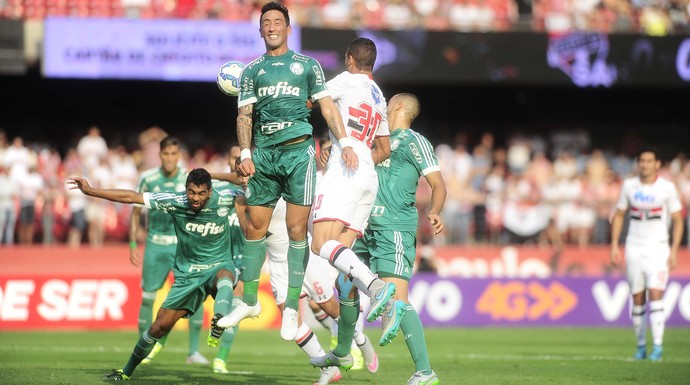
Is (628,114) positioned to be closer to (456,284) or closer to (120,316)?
(456,284)

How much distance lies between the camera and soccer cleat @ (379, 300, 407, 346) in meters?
9.39

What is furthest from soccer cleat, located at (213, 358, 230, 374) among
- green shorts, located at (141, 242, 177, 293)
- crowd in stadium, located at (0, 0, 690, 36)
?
crowd in stadium, located at (0, 0, 690, 36)

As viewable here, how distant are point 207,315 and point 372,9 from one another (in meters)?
9.61

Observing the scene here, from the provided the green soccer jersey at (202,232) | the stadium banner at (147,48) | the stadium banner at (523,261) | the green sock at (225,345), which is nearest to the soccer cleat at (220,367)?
the green sock at (225,345)

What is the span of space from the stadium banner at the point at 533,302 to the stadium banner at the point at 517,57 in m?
6.48

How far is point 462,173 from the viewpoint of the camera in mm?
25734

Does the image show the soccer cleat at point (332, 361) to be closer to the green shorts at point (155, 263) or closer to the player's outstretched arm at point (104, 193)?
the player's outstretched arm at point (104, 193)

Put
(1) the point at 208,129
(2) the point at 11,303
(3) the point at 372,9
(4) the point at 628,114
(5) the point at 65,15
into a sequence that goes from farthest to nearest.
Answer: (4) the point at 628,114 < (1) the point at 208,129 < (3) the point at 372,9 < (5) the point at 65,15 < (2) the point at 11,303

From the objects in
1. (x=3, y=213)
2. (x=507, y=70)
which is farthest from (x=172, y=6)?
(x=507, y=70)

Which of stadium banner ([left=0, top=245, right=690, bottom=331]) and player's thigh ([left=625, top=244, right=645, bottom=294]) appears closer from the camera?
player's thigh ([left=625, top=244, right=645, bottom=294])

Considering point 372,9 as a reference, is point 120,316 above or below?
below

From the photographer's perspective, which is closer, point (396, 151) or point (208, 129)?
point (396, 151)

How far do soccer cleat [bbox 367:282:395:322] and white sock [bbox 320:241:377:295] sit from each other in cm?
12

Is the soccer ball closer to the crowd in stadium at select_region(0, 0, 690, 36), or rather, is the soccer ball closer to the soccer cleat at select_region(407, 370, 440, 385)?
the soccer cleat at select_region(407, 370, 440, 385)
